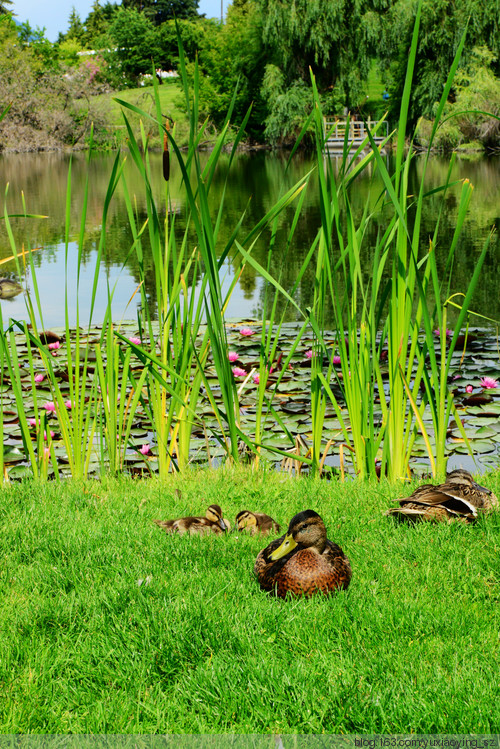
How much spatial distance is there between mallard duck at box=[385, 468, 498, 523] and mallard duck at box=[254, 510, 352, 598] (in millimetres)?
507

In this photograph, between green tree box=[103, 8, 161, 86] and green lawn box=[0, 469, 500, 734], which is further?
green tree box=[103, 8, 161, 86]

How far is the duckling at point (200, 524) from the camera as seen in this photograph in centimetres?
245

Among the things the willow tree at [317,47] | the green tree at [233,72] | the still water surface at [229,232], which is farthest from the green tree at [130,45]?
the still water surface at [229,232]

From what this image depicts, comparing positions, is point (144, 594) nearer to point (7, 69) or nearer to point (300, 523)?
point (300, 523)

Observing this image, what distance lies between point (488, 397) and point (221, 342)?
2.28m

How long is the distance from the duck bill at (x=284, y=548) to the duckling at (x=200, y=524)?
1.55 ft

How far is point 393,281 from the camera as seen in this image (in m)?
2.90

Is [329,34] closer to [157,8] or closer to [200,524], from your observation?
[200,524]

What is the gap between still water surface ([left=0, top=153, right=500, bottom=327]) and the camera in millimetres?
8203

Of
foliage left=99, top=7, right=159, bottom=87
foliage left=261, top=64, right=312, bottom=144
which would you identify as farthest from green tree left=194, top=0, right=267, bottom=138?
foliage left=99, top=7, right=159, bottom=87

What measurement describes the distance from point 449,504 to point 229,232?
1158 centimetres

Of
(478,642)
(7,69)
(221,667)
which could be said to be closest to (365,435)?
(478,642)

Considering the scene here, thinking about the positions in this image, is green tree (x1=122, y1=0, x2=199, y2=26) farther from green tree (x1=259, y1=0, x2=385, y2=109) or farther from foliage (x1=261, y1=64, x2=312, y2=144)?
green tree (x1=259, y1=0, x2=385, y2=109)

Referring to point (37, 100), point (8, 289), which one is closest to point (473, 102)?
point (8, 289)
